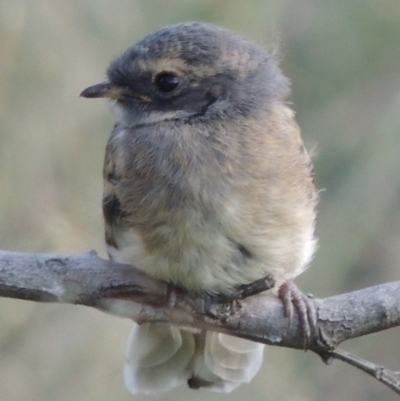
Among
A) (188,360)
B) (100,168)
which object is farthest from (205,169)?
(100,168)

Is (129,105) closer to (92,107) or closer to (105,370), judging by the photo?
(92,107)

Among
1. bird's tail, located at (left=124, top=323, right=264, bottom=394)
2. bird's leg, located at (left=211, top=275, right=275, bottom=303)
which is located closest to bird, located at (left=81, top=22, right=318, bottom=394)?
bird's leg, located at (left=211, top=275, right=275, bottom=303)

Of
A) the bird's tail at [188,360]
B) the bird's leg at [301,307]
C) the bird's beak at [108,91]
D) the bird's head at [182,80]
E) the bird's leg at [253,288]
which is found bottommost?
the bird's tail at [188,360]

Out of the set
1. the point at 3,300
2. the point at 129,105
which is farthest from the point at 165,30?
the point at 3,300

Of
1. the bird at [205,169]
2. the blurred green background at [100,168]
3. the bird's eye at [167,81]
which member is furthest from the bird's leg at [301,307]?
the blurred green background at [100,168]

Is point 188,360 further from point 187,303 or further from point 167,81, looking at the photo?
point 167,81

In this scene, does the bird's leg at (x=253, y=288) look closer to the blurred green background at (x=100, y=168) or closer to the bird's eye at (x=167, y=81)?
the bird's eye at (x=167, y=81)
